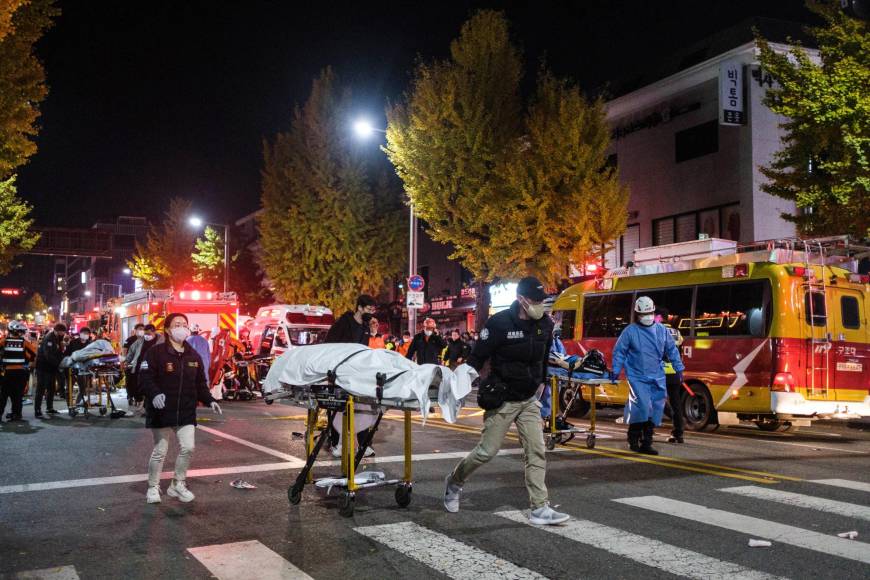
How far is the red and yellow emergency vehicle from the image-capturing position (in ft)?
42.4

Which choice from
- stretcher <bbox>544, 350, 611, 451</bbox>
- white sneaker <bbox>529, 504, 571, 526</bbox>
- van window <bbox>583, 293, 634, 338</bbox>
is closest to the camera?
white sneaker <bbox>529, 504, 571, 526</bbox>

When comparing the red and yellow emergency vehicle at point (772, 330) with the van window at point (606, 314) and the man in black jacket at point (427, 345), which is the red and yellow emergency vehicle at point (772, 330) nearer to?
the van window at point (606, 314)

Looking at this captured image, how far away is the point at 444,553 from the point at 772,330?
30.2ft

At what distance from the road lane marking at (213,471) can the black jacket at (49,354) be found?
892 centimetres

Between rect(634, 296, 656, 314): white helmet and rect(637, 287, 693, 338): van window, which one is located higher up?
rect(637, 287, 693, 338): van window

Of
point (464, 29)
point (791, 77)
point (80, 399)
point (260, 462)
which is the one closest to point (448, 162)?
point (464, 29)

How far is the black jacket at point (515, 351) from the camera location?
664 centimetres

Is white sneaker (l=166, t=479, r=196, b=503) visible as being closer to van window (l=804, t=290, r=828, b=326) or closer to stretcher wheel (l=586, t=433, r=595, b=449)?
stretcher wheel (l=586, t=433, r=595, b=449)

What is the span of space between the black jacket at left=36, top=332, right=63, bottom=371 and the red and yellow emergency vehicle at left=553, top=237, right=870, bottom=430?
12321 mm

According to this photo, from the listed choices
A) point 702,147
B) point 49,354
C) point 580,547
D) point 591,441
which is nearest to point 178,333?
point 580,547

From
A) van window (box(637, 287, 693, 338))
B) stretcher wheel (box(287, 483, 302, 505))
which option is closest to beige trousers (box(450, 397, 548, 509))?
stretcher wheel (box(287, 483, 302, 505))

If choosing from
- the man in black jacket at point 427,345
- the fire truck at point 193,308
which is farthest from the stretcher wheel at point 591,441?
the fire truck at point 193,308

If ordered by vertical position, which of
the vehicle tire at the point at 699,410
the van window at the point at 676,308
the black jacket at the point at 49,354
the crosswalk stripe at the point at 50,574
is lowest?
the crosswalk stripe at the point at 50,574

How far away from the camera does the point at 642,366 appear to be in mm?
10656
